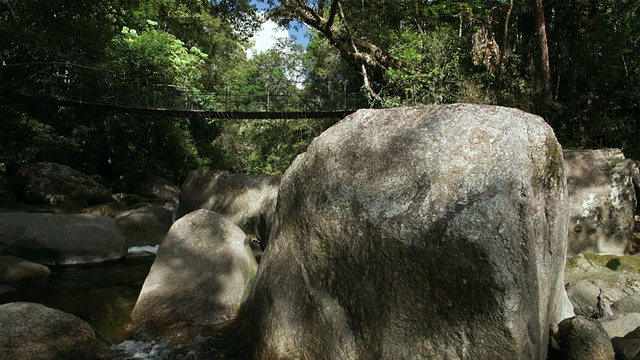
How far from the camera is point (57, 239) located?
6.82 m

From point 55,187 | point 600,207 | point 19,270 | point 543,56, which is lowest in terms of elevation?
point 19,270

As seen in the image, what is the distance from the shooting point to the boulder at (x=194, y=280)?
166 inches

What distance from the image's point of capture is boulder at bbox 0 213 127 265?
6.57 m

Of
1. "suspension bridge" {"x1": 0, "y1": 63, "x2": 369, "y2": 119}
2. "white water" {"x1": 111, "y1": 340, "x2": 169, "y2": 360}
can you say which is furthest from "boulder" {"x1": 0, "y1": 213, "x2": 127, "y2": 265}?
"suspension bridge" {"x1": 0, "y1": 63, "x2": 369, "y2": 119}

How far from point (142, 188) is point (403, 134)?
1578cm

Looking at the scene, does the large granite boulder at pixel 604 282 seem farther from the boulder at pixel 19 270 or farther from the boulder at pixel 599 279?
the boulder at pixel 19 270

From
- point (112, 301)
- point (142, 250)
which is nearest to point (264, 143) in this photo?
point (142, 250)

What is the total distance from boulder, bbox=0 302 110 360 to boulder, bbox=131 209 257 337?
680 millimetres

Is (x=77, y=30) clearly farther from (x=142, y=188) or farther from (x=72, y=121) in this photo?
(x=142, y=188)

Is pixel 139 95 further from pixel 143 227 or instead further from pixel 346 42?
pixel 143 227

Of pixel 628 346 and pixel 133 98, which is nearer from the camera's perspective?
pixel 628 346

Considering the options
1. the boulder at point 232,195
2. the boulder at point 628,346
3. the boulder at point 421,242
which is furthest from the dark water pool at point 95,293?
the boulder at point 628,346

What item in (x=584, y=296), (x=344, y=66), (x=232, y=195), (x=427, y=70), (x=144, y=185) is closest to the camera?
(x=584, y=296)

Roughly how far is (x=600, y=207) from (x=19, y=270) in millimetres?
8258
